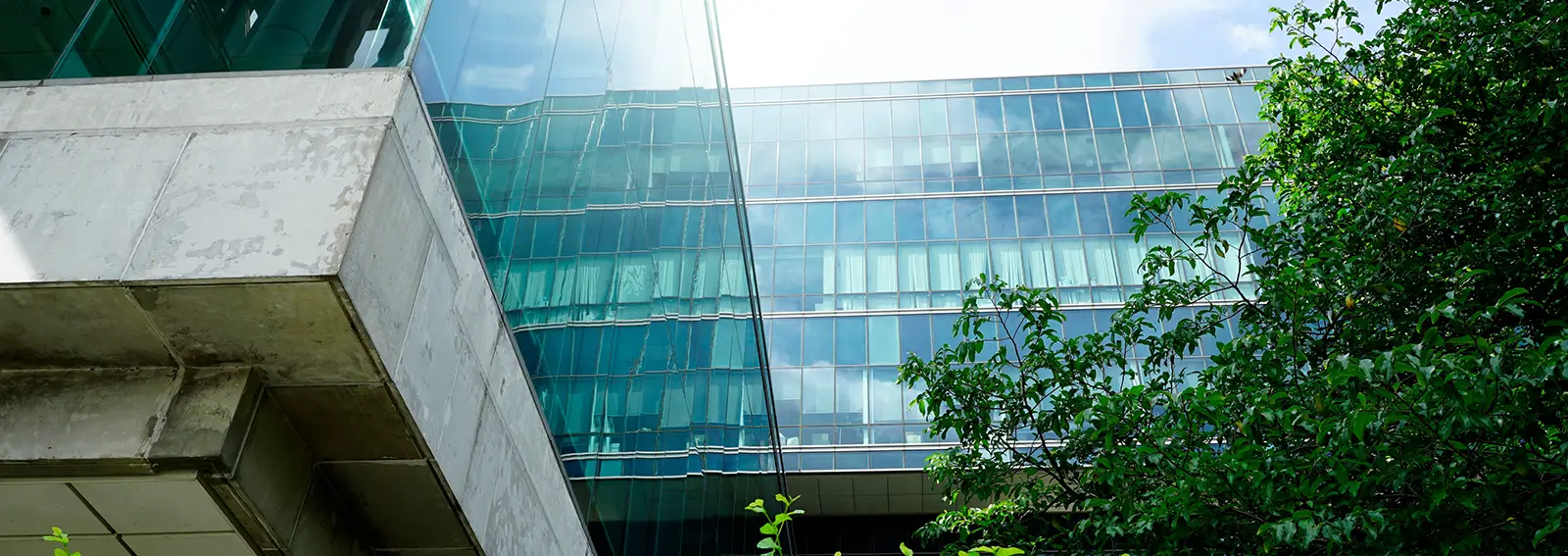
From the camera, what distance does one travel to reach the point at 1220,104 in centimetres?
3525

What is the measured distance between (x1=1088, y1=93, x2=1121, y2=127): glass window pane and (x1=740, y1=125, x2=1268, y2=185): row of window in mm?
362

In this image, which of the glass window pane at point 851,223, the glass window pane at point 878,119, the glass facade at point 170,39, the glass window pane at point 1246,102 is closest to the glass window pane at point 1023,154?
the glass window pane at point 878,119

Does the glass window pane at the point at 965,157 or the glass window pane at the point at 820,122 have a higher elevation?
the glass window pane at the point at 820,122

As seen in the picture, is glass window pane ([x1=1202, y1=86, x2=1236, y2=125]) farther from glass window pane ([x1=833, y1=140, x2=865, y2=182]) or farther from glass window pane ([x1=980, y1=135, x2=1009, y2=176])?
glass window pane ([x1=833, y1=140, x2=865, y2=182])

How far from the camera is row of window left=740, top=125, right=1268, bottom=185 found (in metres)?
34.1

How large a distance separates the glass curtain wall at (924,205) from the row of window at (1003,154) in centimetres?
5

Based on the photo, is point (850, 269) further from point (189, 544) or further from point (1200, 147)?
point (189, 544)

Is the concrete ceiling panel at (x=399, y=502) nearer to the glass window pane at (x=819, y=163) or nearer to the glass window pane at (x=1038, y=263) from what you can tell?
the glass window pane at (x=1038, y=263)

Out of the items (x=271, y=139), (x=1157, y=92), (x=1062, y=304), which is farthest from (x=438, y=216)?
(x=1157, y=92)

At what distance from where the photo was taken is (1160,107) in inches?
1384

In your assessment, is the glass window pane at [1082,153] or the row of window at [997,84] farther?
the row of window at [997,84]

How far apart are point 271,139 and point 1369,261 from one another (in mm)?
8969

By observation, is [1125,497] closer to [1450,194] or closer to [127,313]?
[1450,194]

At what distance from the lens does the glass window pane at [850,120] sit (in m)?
36.6
